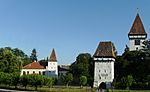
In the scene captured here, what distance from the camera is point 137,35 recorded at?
100 metres

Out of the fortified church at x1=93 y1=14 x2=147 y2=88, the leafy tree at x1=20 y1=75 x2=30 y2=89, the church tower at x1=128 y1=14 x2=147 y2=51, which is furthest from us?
the church tower at x1=128 y1=14 x2=147 y2=51

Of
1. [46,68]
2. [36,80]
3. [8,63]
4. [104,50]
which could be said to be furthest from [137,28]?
[36,80]

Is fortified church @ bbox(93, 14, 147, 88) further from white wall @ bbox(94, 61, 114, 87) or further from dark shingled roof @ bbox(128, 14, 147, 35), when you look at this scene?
dark shingled roof @ bbox(128, 14, 147, 35)

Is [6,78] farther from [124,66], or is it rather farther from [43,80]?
[124,66]

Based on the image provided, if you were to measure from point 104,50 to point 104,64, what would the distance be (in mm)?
3692

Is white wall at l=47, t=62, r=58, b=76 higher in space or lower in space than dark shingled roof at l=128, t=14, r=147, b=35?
lower

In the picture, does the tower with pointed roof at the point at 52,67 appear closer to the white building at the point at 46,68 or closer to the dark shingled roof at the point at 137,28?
the white building at the point at 46,68

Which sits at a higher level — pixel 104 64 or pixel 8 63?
pixel 8 63

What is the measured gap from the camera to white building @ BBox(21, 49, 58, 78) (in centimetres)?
10781

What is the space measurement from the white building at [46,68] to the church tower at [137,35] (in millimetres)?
25316

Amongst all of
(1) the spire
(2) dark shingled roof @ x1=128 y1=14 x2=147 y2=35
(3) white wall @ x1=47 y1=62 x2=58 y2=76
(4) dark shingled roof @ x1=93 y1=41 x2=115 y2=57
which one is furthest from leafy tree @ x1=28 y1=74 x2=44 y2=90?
(1) the spire

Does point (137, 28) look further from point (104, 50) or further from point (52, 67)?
point (52, 67)

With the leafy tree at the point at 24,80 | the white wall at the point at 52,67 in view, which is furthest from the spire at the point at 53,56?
the leafy tree at the point at 24,80

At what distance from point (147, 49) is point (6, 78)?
128 ft
